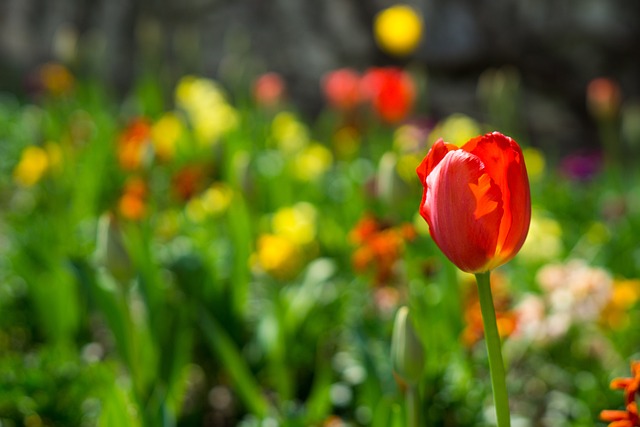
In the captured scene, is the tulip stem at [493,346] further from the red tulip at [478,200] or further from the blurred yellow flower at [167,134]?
the blurred yellow flower at [167,134]

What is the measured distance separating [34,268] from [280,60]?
126 inches

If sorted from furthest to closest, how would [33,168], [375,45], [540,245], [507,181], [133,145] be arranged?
[375,45]
[33,168]
[133,145]
[540,245]
[507,181]

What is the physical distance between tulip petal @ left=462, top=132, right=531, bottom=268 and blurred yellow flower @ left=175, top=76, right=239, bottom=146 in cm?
250

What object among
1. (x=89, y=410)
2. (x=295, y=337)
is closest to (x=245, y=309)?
(x=295, y=337)

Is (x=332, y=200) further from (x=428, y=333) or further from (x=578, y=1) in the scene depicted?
(x=578, y=1)

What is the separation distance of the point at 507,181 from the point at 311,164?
235 cm

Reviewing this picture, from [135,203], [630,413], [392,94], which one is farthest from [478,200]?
[392,94]

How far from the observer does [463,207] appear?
753 mm

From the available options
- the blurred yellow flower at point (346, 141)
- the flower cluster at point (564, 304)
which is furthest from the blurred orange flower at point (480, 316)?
the blurred yellow flower at point (346, 141)

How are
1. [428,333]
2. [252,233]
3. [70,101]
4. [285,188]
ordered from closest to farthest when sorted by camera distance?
1. [428,333]
2. [252,233]
3. [285,188]
4. [70,101]

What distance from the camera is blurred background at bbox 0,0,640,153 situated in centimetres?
464

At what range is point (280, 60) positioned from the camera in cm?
521

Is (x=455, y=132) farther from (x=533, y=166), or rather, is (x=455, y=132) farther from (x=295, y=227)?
(x=295, y=227)

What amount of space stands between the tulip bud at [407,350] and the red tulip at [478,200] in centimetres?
25
